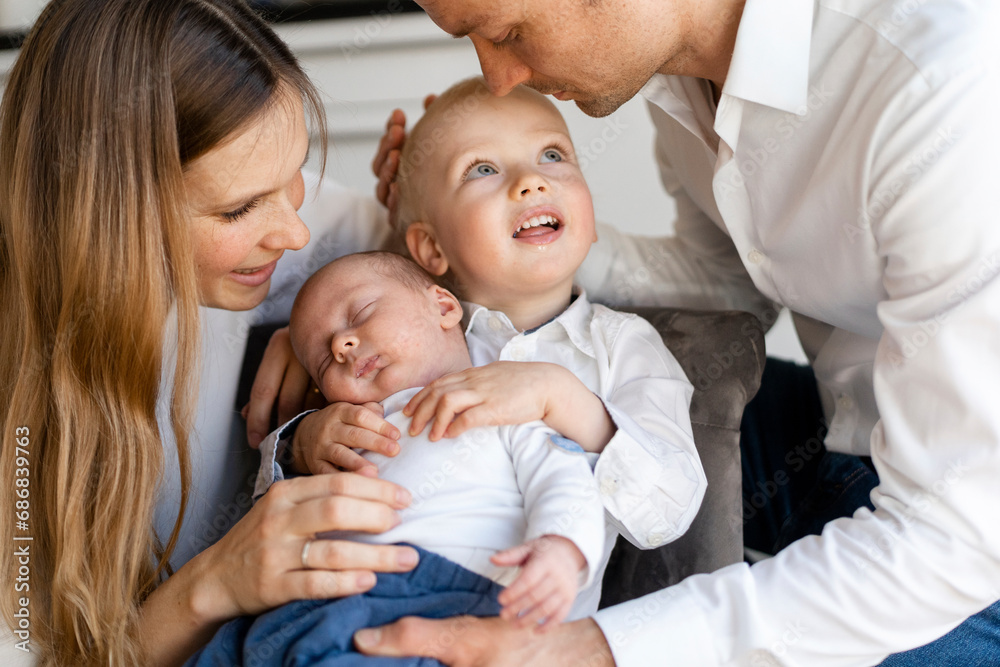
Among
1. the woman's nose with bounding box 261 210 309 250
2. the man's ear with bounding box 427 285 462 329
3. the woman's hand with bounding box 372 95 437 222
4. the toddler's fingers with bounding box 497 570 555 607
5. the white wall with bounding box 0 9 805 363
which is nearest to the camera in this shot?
the toddler's fingers with bounding box 497 570 555 607

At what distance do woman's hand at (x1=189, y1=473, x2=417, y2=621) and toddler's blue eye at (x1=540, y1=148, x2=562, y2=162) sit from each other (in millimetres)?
761

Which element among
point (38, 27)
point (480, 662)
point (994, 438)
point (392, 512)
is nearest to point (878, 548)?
point (994, 438)

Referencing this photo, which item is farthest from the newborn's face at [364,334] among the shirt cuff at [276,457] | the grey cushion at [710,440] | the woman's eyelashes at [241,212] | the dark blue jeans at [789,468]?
the dark blue jeans at [789,468]

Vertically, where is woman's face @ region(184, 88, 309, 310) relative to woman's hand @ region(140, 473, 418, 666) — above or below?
above

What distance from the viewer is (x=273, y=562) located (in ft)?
3.73

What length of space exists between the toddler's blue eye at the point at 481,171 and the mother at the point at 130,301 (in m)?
0.35

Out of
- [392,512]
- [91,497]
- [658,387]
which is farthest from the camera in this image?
[658,387]

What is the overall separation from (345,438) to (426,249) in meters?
0.53

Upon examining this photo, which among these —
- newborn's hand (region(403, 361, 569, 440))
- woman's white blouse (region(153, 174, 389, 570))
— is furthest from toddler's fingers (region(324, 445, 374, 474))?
woman's white blouse (region(153, 174, 389, 570))

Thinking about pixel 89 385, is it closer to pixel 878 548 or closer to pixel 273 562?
pixel 273 562

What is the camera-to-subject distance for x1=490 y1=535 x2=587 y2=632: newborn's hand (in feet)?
3.26

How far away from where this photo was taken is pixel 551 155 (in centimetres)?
160

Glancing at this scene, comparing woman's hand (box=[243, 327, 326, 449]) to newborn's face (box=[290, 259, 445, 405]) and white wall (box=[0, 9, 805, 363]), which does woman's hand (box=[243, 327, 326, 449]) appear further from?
white wall (box=[0, 9, 805, 363])

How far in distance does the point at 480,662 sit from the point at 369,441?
1.23 feet
